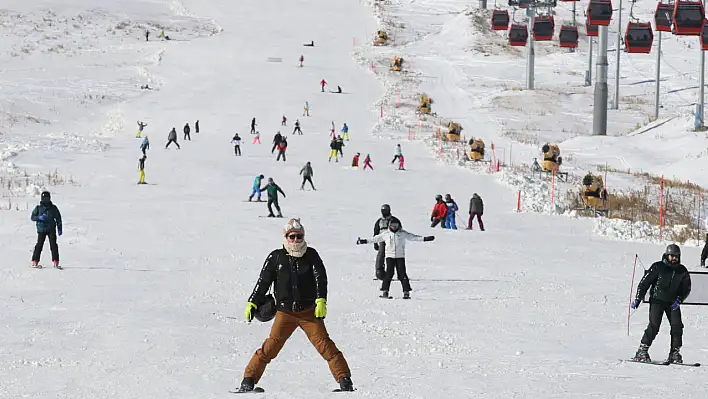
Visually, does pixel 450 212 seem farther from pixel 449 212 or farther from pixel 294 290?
pixel 294 290

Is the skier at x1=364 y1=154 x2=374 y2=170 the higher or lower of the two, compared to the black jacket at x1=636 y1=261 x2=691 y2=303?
higher

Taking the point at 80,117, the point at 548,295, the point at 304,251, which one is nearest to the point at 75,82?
the point at 80,117

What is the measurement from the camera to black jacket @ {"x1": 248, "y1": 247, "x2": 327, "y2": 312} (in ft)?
26.5

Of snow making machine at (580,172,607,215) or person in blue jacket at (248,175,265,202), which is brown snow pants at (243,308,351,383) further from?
snow making machine at (580,172,607,215)

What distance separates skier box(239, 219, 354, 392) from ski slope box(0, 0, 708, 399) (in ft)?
2.82

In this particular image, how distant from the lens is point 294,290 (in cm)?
809

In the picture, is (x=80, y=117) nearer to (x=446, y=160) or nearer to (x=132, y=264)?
(x=446, y=160)

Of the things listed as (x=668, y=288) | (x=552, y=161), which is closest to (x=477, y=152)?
(x=552, y=161)

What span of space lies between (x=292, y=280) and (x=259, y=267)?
37.3 feet

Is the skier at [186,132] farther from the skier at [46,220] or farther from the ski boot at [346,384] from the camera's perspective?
the ski boot at [346,384]

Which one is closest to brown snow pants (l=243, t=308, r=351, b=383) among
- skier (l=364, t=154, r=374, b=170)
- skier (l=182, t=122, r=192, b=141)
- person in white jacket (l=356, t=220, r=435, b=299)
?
person in white jacket (l=356, t=220, r=435, b=299)

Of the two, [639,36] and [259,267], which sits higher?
[639,36]

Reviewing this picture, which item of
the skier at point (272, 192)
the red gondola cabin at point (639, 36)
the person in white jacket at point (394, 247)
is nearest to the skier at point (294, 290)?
the person in white jacket at point (394, 247)

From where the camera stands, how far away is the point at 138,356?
36.6 ft
